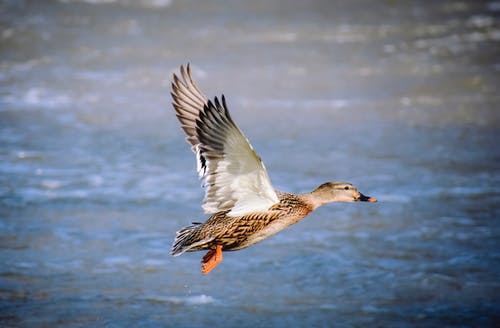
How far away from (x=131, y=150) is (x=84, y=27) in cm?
568

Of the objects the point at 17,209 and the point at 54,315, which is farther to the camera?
the point at 17,209

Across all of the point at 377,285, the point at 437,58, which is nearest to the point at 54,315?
the point at 377,285

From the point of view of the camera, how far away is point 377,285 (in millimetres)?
5496

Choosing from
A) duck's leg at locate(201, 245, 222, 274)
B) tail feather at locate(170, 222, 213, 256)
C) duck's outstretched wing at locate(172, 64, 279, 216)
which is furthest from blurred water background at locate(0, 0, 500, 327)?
duck's outstretched wing at locate(172, 64, 279, 216)

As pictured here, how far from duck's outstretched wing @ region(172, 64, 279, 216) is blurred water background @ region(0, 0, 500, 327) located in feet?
2.58

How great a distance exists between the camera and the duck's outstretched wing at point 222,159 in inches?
169

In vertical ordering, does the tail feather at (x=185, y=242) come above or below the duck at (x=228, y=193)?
below

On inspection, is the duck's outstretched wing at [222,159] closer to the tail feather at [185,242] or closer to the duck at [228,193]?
the duck at [228,193]

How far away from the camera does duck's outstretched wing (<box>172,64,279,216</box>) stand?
4281 millimetres

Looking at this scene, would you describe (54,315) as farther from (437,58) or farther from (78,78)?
(437,58)

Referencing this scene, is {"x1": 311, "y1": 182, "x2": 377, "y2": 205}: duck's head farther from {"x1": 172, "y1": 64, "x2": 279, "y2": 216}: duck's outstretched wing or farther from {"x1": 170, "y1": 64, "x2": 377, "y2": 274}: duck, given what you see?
{"x1": 172, "y1": 64, "x2": 279, "y2": 216}: duck's outstretched wing

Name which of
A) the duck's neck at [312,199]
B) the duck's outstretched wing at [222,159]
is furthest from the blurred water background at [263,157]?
the duck's outstretched wing at [222,159]

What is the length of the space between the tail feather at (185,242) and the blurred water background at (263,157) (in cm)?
48

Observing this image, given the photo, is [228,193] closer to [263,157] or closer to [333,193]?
[333,193]
